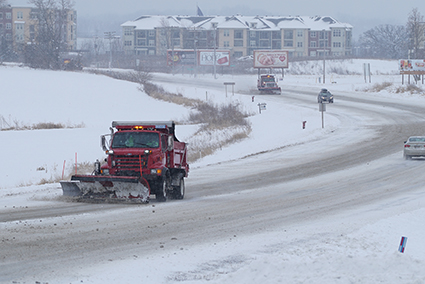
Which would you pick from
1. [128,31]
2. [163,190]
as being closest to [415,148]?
[163,190]

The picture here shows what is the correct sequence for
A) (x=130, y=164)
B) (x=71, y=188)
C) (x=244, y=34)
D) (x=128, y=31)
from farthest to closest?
(x=128, y=31) < (x=244, y=34) < (x=71, y=188) < (x=130, y=164)

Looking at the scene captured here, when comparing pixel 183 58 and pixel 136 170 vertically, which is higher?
pixel 183 58

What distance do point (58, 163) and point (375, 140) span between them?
60.2 feet

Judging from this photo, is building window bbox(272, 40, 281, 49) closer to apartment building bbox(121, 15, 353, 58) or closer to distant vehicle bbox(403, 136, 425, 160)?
apartment building bbox(121, 15, 353, 58)

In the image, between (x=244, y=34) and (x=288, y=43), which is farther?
(x=288, y=43)

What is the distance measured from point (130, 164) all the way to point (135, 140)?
0.82 metres

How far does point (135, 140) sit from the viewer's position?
1584cm

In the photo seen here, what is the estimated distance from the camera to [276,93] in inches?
2844

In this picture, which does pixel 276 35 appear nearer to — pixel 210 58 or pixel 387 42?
pixel 387 42

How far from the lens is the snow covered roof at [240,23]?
506 feet

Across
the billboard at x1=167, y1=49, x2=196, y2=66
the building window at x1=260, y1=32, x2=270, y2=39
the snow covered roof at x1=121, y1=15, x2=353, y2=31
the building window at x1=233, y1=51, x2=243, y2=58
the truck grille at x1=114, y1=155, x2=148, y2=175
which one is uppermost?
the snow covered roof at x1=121, y1=15, x2=353, y2=31

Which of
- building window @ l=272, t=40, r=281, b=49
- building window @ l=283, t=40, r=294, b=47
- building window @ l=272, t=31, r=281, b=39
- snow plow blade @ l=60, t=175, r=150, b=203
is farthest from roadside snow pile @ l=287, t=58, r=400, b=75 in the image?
snow plow blade @ l=60, t=175, r=150, b=203

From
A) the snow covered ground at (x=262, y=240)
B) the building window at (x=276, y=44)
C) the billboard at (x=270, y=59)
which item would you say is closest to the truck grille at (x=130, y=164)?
the snow covered ground at (x=262, y=240)

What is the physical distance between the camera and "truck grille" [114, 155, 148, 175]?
602 inches
